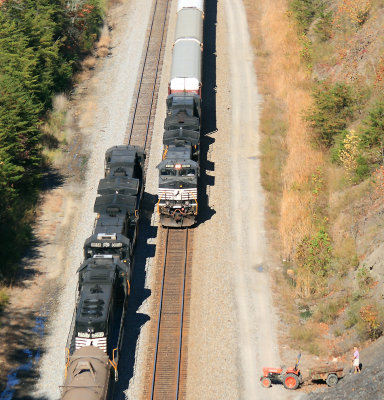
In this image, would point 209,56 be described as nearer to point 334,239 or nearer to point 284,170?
point 284,170

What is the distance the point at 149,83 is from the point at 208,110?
21.1ft

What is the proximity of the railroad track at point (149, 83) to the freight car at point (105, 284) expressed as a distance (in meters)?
9.08

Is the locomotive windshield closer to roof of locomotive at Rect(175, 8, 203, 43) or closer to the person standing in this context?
the person standing

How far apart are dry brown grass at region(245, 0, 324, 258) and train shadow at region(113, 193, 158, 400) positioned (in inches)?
306

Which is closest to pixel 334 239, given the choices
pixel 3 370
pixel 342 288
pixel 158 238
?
pixel 342 288

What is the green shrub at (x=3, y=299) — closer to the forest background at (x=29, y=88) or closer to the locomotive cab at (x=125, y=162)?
the forest background at (x=29, y=88)

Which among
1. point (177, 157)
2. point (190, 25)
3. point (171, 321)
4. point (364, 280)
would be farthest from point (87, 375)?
point (190, 25)

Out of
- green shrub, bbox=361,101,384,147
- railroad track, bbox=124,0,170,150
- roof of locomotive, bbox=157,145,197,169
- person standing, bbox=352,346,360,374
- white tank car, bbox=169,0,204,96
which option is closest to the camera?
person standing, bbox=352,346,360,374

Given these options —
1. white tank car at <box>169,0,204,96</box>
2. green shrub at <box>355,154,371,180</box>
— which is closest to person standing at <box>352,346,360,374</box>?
green shrub at <box>355,154,371,180</box>

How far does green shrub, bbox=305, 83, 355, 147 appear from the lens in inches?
1810

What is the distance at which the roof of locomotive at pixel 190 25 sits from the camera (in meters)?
56.8

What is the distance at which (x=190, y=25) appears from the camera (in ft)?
191

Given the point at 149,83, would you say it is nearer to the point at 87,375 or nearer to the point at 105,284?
the point at 105,284

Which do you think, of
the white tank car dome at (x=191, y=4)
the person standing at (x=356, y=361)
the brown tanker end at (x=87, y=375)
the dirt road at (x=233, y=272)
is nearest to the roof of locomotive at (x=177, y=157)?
the dirt road at (x=233, y=272)
